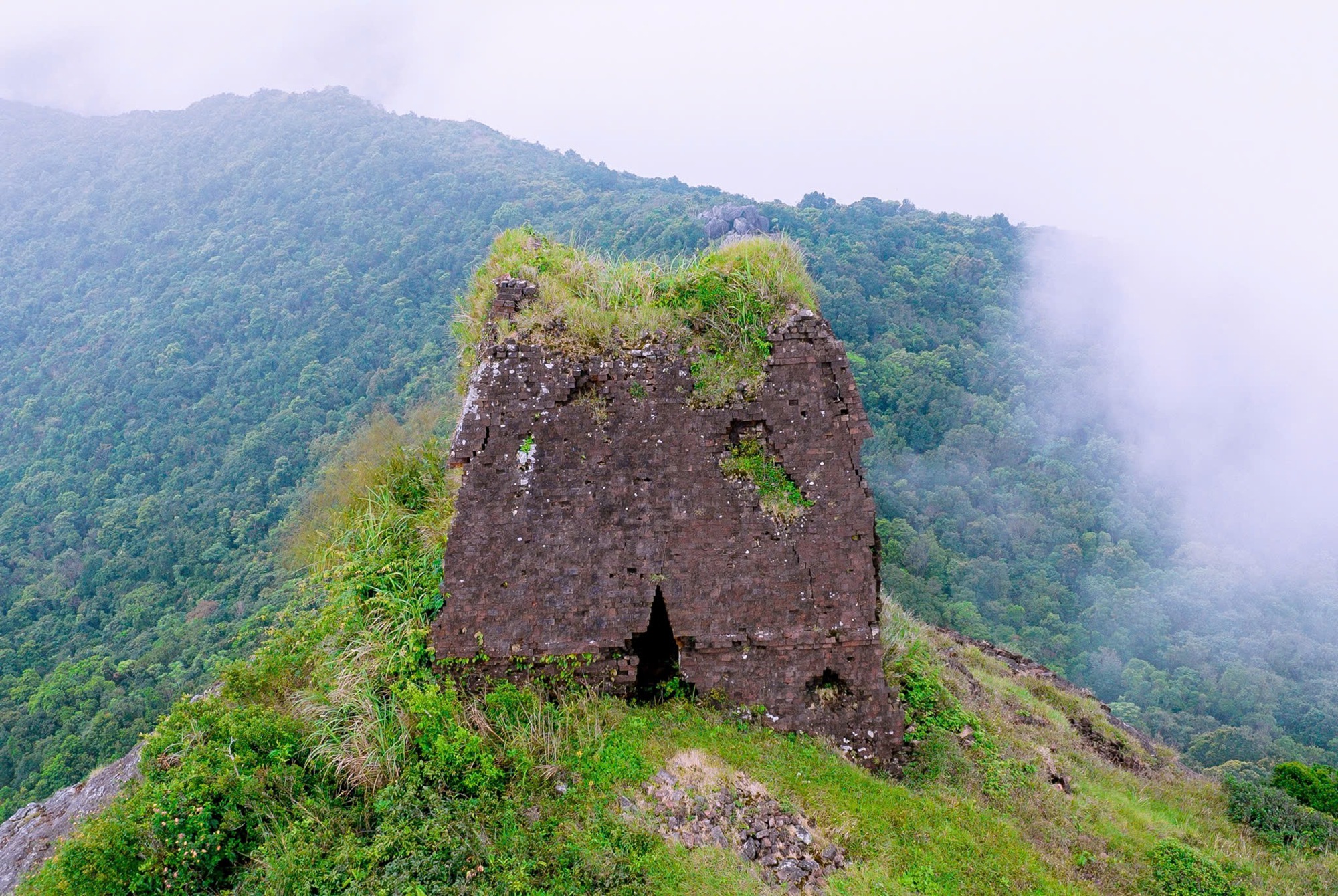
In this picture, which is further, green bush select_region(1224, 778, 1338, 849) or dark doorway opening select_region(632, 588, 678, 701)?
green bush select_region(1224, 778, 1338, 849)

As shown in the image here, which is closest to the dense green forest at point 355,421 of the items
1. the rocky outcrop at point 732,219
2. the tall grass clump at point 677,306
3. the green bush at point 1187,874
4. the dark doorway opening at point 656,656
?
the rocky outcrop at point 732,219

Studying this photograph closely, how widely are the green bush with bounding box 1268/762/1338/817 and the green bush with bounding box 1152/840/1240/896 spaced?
379 cm

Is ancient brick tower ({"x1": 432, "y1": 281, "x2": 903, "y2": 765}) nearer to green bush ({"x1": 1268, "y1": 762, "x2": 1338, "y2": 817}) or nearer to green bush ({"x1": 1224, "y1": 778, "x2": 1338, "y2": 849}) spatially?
green bush ({"x1": 1224, "y1": 778, "x2": 1338, "y2": 849})

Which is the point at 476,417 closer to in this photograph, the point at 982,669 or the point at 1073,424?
the point at 982,669

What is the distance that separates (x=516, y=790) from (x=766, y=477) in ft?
11.0

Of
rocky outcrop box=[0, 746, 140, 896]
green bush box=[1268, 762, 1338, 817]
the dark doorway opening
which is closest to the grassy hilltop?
the dark doorway opening

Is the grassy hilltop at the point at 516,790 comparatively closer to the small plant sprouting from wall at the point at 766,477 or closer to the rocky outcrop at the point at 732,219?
the small plant sprouting from wall at the point at 766,477

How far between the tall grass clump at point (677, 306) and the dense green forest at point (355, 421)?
5033 mm

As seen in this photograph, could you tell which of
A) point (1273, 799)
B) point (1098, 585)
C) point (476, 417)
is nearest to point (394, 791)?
point (476, 417)

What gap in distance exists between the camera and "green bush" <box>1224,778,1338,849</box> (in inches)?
307

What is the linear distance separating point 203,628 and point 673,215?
3270 centimetres

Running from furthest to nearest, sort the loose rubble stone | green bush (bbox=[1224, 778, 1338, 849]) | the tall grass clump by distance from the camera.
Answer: green bush (bbox=[1224, 778, 1338, 849]) < the tall grass clump < the loose rubble stone

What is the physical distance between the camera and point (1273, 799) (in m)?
8.35

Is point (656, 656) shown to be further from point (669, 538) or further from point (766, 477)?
point (766, 477)
